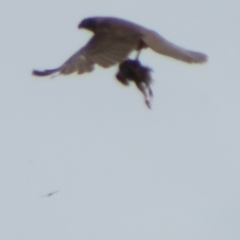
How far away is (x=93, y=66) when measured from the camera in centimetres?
1200

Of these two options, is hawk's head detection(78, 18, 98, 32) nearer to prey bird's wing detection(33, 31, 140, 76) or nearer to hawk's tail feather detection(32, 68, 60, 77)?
prey bird's wing detection(33, 31, 140, 76)

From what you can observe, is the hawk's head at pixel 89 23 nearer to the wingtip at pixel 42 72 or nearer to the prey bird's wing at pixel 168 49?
the prey bird's wing at pixel 168 49

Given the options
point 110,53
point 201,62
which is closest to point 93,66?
point 110,53

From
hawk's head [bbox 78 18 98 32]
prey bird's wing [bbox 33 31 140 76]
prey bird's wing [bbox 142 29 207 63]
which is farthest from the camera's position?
hawk's head [bbox 78 18 98 32]

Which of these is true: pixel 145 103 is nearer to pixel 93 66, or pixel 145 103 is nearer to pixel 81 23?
pixel 93 66

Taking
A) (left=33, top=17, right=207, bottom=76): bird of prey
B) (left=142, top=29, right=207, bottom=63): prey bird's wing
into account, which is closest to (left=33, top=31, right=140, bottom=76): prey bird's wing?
(left=33, top=17, right=207, bottom=76): bird of prey

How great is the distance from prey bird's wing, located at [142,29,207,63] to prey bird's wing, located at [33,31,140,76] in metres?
0.12

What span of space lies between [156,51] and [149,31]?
0.31m

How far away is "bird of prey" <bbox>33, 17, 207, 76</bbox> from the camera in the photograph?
1197cm

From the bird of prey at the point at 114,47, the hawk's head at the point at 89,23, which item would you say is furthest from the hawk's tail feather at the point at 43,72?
the hawk's head at the point at 89,23

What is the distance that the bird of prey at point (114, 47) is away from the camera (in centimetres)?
1197

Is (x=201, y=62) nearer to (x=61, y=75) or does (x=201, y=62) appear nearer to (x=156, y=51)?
(x=156, y=51)

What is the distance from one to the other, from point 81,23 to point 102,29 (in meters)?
0.45

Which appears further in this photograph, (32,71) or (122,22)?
(122,22)
